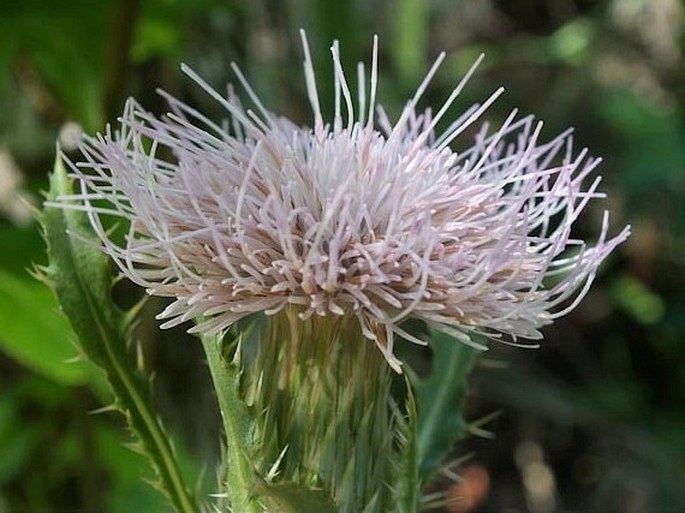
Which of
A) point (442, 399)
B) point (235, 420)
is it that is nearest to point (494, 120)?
point (442, 399)

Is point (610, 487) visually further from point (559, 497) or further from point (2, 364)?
point (2, 364)

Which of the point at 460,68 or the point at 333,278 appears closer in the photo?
the point at 333,278

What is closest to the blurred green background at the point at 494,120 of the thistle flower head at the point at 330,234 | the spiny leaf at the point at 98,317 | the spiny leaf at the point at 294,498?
the spiny leaf at the point at 98,317

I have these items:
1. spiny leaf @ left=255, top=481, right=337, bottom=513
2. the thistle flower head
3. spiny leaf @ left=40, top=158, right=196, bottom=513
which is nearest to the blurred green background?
spiny leaf @ left=40, top=158, right=196, bottom=513

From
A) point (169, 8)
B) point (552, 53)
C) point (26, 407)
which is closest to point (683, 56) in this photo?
point (552, 53)

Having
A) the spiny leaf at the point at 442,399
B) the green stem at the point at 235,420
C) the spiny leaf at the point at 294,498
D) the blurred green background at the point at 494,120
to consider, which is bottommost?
the spiny leaf at the point at 294,498

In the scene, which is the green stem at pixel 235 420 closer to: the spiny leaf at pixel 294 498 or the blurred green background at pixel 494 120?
the spiny leaf at pixel 294 498

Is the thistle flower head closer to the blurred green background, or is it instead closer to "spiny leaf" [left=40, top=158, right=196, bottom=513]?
"spiny leaf" [left=40, top=158, right=196, bottom=513]
